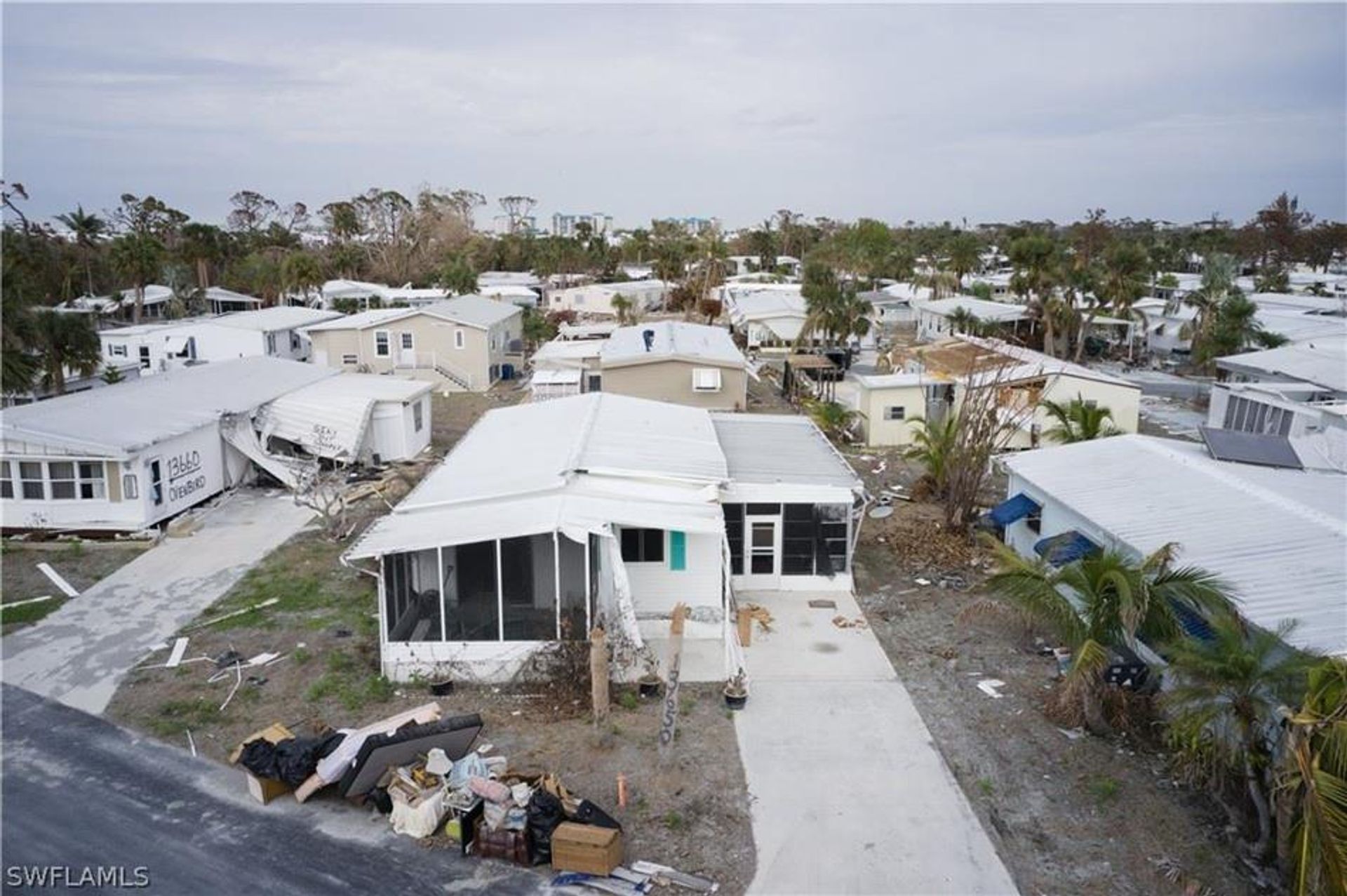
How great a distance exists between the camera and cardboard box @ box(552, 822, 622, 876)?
8930 mm

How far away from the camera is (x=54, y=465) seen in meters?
19.2

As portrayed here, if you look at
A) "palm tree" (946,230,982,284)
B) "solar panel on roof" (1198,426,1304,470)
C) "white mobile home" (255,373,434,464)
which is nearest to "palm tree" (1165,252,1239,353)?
"palm tree" (946,230,982,284)

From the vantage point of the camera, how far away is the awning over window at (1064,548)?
1443 centimetres

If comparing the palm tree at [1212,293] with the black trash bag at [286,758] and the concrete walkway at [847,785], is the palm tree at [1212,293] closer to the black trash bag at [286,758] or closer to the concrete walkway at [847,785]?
the concrete walkway at [847,785]

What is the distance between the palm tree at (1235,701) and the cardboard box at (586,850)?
5.63 meters

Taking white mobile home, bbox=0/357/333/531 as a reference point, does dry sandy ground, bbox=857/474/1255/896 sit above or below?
below

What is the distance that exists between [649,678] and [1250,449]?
1244cm

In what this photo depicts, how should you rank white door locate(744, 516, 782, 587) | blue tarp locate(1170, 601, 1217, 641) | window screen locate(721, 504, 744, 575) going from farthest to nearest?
white door locate(744, 516, 782, 587) → window screen locate(721, 504, 744, 575) → blue tarp locate(1170, 601, 1217, 641)

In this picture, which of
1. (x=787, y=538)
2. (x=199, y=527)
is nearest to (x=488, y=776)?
(x=787, y=538)

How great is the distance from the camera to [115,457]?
18.7 metres

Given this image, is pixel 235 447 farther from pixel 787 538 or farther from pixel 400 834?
pixel 400 834

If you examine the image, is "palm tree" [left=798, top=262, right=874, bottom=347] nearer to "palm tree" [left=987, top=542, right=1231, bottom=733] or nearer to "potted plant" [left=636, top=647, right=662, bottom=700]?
"potted plant" [left=636, top=647, right=662, bottom=700]

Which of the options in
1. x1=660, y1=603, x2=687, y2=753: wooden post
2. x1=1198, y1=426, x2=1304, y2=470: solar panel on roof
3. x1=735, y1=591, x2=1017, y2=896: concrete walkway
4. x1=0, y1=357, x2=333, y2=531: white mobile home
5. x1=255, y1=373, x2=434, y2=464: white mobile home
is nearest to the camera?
x1=735, y1=591, x2=1017, y2=896: concrete walkway

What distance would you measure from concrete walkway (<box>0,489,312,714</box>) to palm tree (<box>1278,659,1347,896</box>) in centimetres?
1351
